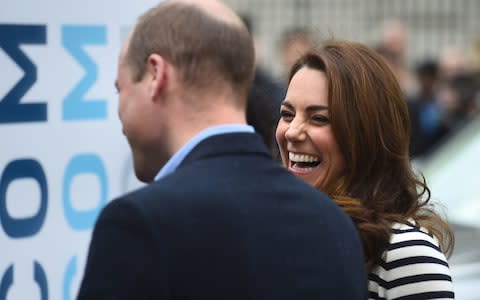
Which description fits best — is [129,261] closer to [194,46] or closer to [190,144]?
[190,144]

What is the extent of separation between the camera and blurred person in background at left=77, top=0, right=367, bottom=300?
2.13m

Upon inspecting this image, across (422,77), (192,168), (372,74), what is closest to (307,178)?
(372,74)

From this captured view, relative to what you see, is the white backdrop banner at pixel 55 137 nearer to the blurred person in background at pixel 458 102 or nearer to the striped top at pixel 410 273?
the striped top at pixel 410 273

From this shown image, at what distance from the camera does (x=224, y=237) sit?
2.19 m

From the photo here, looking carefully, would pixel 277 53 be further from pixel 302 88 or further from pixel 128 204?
pixel 128 204

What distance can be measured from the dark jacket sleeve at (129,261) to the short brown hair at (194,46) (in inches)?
12.3

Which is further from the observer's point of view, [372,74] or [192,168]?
[372,74]

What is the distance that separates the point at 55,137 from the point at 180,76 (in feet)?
3.01

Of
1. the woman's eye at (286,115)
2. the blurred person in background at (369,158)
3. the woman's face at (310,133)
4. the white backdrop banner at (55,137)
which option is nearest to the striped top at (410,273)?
the blurred person in background at (369,158)

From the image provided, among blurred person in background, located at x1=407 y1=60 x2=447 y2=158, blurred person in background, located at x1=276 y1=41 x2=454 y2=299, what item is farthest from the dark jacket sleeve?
blurred person in background, located at x1=407 y1=60 x2=447 y2=158

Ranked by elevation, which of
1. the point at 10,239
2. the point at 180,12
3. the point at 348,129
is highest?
the point at 180,12

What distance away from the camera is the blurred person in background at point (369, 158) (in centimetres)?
300

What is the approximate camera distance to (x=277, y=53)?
1584 cm

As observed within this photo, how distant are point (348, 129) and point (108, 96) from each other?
0.73m
